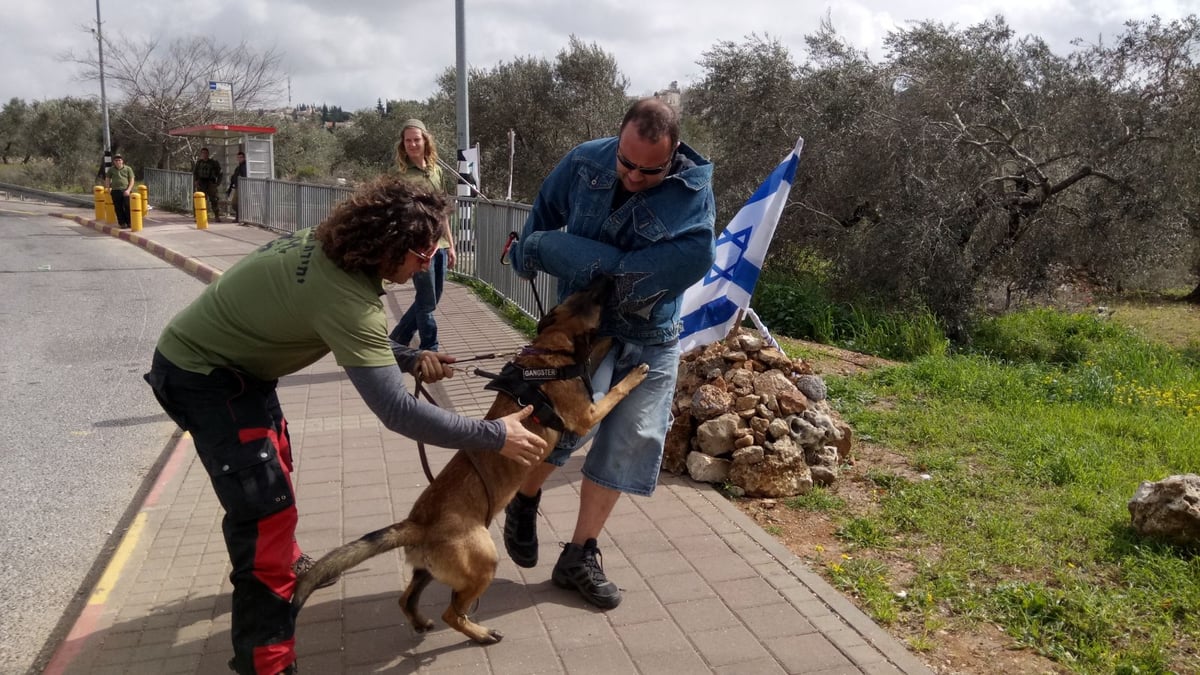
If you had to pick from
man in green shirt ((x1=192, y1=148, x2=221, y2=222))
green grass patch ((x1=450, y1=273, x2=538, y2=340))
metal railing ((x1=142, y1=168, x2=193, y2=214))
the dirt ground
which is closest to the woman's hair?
green grass patch ((x1=450, y1=273, x2=538, y2=340))

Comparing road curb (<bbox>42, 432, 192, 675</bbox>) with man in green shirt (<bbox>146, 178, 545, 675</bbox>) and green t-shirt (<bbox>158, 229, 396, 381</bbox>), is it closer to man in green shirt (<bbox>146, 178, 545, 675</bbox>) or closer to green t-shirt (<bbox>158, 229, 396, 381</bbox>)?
man in green shirt (<bbox>146, 178, 545, 675</bbox>)

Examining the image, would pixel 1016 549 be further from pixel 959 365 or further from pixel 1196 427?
pixel 959 365

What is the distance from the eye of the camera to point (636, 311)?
3285 millimetres

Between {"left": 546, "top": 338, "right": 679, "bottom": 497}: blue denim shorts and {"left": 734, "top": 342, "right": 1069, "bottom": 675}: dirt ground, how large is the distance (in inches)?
39.3

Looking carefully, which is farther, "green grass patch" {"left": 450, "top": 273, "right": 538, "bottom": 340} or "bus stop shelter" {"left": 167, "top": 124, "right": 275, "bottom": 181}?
"bus stop shelter" {"left": 167, "top": 124, "right": 275, "bottom": 181}

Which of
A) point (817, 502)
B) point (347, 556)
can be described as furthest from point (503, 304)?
point (347, 556)

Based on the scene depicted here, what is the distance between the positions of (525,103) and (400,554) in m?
21.7

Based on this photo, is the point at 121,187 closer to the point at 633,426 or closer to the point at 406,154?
the point at 406,154

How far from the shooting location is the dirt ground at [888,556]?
3223 millimetres

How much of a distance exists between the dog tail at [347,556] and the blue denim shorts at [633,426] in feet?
2.34

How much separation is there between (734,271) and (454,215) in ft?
17.1

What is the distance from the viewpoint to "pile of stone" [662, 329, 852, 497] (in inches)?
188

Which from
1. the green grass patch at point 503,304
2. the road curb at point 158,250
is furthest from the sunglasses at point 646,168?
the road curb at point 158,250

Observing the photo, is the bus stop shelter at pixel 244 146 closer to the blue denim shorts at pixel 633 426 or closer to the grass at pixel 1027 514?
the grass at pixel 1027 514
